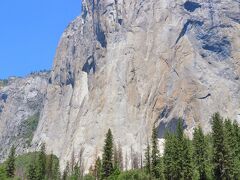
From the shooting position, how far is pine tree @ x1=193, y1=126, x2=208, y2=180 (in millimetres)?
86812

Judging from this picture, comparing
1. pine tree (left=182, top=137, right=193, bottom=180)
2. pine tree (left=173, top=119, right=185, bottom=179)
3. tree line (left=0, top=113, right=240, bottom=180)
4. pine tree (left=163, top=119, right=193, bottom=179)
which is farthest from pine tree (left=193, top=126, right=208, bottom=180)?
pine tree (left=173, top=119, right=185, bottom=179)

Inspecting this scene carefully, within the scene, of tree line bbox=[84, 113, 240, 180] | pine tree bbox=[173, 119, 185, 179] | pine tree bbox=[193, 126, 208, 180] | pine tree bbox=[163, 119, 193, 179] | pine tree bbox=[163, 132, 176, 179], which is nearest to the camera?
tree line bbox=[84, 113, 240, 180]

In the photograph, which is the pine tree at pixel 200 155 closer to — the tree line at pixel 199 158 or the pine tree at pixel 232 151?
the tree line at pixel 199 158

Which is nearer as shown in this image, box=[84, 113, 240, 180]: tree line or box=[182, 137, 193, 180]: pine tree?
box=[84, 113, 240, 180]: tree line

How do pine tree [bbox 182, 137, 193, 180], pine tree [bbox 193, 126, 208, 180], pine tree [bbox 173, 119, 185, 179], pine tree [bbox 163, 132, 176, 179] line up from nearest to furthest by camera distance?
pine tree [bbox 182, 137, 193, 180] → pine tree [bbox 173, 119, 185, 179] → pine tree [bbox 163, 132, 176, 179] → pine tree [bbox 193, 126, 208, 180]

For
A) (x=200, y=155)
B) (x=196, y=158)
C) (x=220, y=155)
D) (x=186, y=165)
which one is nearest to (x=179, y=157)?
(x=186, y=165)

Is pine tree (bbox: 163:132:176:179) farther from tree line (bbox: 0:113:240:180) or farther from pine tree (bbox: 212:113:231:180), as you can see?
pine tree (bbox: 212:113:231:180)

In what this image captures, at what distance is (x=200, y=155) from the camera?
293ft

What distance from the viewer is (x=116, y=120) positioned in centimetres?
19250

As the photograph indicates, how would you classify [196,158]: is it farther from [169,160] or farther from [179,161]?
[179,161]

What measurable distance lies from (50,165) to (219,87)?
81117 mm

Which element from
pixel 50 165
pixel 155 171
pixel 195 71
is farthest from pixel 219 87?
pixel 155 171

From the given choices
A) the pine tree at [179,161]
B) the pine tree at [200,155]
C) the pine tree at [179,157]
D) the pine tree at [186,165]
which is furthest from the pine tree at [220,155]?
the pine tree at [200,155]

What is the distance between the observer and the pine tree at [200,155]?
285 feet
